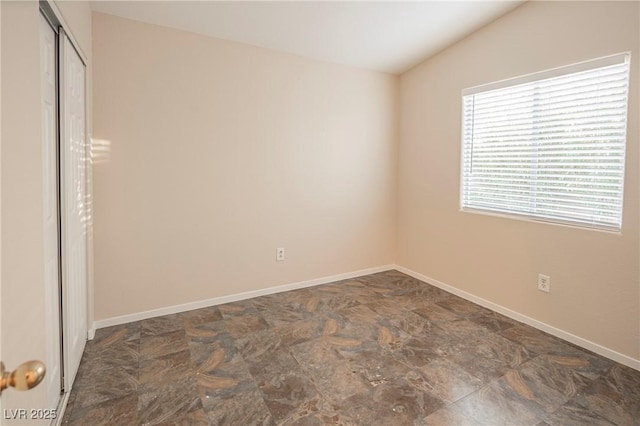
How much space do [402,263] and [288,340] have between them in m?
2.12

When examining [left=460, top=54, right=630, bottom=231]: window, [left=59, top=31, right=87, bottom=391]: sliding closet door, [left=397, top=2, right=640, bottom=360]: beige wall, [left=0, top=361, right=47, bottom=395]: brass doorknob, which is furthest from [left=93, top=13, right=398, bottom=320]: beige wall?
[left=0, top=361, right=47, bottom=395]: brass doorknob

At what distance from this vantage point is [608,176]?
7.56ft

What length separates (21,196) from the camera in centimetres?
101

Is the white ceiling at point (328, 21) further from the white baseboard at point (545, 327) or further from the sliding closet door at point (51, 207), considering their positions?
the white baseboard at point (545, 327)

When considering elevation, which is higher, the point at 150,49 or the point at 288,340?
the point at 150,49

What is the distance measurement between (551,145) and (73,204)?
3.34 m

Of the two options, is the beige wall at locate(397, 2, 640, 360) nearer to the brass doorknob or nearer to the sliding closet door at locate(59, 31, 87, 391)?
the brass doorknob

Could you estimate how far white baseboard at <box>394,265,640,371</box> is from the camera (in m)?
2.24

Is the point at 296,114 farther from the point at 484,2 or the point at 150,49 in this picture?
the point at 484,2

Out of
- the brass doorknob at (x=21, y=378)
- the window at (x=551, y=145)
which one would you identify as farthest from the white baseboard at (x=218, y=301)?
the brass doorknob at (x=21, y=378)

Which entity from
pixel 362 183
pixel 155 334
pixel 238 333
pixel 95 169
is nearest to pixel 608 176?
pixel 362 183

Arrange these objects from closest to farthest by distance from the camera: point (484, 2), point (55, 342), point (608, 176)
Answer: point (55, 342), point (608, 176), point (484, 2)

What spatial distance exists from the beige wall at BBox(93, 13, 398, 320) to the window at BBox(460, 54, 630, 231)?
44.6 inches

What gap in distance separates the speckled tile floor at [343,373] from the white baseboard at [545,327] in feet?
0.22
